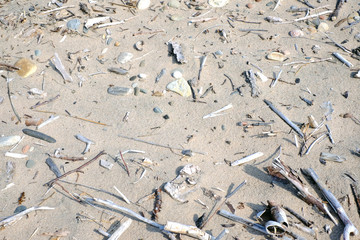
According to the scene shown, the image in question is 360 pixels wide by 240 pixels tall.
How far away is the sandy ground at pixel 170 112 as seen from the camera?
2.92 meters

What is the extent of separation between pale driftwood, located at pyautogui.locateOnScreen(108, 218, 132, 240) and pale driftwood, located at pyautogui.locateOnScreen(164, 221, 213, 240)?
14.0 inches

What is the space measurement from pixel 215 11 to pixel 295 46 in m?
1.37

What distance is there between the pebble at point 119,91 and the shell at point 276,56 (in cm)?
190

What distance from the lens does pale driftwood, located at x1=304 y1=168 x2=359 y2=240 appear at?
105 inches

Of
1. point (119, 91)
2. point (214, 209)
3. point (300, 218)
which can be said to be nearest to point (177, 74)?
point (119, 91)

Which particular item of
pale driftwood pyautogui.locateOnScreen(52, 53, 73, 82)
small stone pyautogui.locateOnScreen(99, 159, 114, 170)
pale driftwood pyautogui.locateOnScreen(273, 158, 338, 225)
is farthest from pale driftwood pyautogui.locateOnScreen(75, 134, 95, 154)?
pale driftwood pyautogui.locateOnScreen(273, 158, 338, 225)

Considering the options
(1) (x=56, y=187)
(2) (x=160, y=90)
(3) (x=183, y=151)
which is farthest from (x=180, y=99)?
(1) (x=56, y=187)

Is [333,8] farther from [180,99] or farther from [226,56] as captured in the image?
[180,99]

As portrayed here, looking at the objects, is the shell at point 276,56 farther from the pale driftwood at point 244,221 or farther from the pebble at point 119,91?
the pale driftwood at point 244,221

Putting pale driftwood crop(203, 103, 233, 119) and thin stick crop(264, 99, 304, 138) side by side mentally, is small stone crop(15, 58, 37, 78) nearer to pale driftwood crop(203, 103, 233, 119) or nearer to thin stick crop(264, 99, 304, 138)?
pale driftwood crop(203, 103, 233, 119)

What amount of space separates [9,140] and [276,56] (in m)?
3.45

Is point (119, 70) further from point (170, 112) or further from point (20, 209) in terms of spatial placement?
point (20, 209)

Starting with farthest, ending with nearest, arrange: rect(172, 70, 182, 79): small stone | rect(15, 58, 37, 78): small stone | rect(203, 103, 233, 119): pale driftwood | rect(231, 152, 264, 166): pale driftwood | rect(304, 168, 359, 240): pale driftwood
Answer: rect(15, 58, 37, 78): small stone < rect(172, 70, 182, 79): small stone < rect(203, 103, 233, 119): pale driftwood < rect(231, 152, 264, 166): pale driftwood < rect(304, 168, 359, 240): pale driftwood

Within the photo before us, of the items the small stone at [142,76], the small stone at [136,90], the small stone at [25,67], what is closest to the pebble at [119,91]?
the small stone at [136,90]
